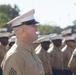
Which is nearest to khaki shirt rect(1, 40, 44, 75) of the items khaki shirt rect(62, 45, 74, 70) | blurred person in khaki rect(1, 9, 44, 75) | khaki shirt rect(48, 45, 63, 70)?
blurred person in khaki rect(1, 9, 44, 75)

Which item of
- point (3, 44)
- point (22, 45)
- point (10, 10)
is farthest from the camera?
point (10, 10)

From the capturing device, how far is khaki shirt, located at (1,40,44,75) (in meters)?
3.81

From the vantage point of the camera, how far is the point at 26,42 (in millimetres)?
4070

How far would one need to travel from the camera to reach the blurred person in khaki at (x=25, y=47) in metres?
3.89

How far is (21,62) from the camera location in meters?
3.87

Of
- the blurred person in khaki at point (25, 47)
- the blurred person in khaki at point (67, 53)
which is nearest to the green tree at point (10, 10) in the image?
the blurred person in khaki at point (67, 53)

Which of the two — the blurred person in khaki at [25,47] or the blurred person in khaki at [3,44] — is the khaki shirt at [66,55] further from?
the blurred person in khaki at [25,47]

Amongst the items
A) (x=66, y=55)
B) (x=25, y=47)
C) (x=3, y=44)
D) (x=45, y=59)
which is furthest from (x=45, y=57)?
(x=25, y=47)

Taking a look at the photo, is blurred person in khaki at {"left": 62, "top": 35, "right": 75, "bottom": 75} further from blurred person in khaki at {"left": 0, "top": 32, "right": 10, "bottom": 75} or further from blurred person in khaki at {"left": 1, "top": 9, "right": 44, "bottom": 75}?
blurred person in khaki at {"left": 1, "top": 9, "right": 44, "bottom": 75}

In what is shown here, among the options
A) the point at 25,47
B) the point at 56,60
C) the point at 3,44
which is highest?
the point at 25,47

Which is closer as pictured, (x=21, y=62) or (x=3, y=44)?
(x=21, y=62)

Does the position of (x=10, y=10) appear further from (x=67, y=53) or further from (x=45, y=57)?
(x=45, y=57)

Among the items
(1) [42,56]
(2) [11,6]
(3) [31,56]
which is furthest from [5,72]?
(2) [11,6]

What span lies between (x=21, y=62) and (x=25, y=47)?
0.80 ft
